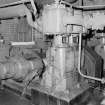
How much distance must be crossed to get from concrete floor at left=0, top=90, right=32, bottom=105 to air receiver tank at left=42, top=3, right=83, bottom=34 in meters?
0.76

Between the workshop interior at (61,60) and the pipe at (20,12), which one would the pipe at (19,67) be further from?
the pipe at (20,12)

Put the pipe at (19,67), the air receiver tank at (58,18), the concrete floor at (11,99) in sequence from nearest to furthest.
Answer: the air receiver tank at (58,18)
the pipe at (19,67)
the concrete floor at (11,99)

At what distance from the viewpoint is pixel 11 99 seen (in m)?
1.46

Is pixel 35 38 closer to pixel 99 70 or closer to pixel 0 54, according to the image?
pixel 0 54

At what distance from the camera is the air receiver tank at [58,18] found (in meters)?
1.12

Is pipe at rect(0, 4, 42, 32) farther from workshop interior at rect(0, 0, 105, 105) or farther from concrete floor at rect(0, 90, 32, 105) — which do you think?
concrete floor at rect(0, 90, 32, 105)

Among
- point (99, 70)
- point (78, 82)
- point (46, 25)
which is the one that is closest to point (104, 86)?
point (99, 70)

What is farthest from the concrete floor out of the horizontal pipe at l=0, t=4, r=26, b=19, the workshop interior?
the horizontal pipe at l=0, t=4, r=26, b=19

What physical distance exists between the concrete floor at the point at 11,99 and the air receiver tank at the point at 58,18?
0.76 m

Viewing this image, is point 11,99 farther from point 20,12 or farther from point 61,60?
point 20,12

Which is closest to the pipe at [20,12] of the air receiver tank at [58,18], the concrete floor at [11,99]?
the air receiver tank at [58,18]

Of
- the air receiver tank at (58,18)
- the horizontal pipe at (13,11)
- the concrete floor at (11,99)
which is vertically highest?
the horizontal pipe at (13,11)

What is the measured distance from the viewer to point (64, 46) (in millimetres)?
1205

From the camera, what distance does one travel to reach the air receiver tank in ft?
3.66
